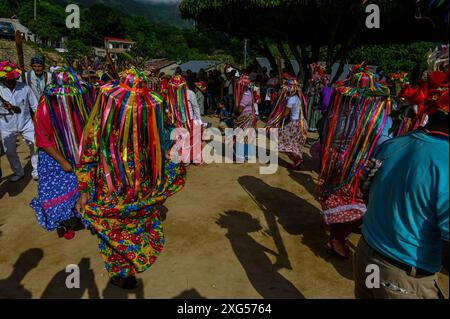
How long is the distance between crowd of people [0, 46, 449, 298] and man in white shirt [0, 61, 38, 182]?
0.02 meters

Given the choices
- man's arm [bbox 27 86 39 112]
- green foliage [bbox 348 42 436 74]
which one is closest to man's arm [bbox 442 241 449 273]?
man's arm [bbox 27 86 39 112]

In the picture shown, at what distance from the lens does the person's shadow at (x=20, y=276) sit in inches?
124

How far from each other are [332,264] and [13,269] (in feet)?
10.8

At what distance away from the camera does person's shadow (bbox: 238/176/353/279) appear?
396 centimetres

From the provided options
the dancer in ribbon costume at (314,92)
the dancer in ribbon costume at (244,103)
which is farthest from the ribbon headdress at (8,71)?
the dancer in ribbon costume at (314,92)

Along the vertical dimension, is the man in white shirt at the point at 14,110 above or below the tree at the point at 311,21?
Result: below

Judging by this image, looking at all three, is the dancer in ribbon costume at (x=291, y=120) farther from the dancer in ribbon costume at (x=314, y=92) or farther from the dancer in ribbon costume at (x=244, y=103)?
the dancer in ribbon costume at (x=314, y=92)

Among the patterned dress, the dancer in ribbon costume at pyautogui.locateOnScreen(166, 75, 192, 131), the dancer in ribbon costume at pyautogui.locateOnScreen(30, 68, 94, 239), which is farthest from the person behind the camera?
the patterned dress

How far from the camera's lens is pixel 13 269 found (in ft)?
11.6

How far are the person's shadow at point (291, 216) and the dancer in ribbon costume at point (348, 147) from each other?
21 centimetres

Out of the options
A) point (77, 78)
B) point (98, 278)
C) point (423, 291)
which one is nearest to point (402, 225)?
point (423, 291)

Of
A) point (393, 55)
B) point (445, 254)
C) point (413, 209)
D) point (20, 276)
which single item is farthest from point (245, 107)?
point (393, 55)

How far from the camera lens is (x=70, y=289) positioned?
3238mm

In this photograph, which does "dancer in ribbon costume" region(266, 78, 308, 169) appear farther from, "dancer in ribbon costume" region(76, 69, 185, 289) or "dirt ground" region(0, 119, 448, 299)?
"dancer in ribbon costume" region(76, 69, 185, 289)
